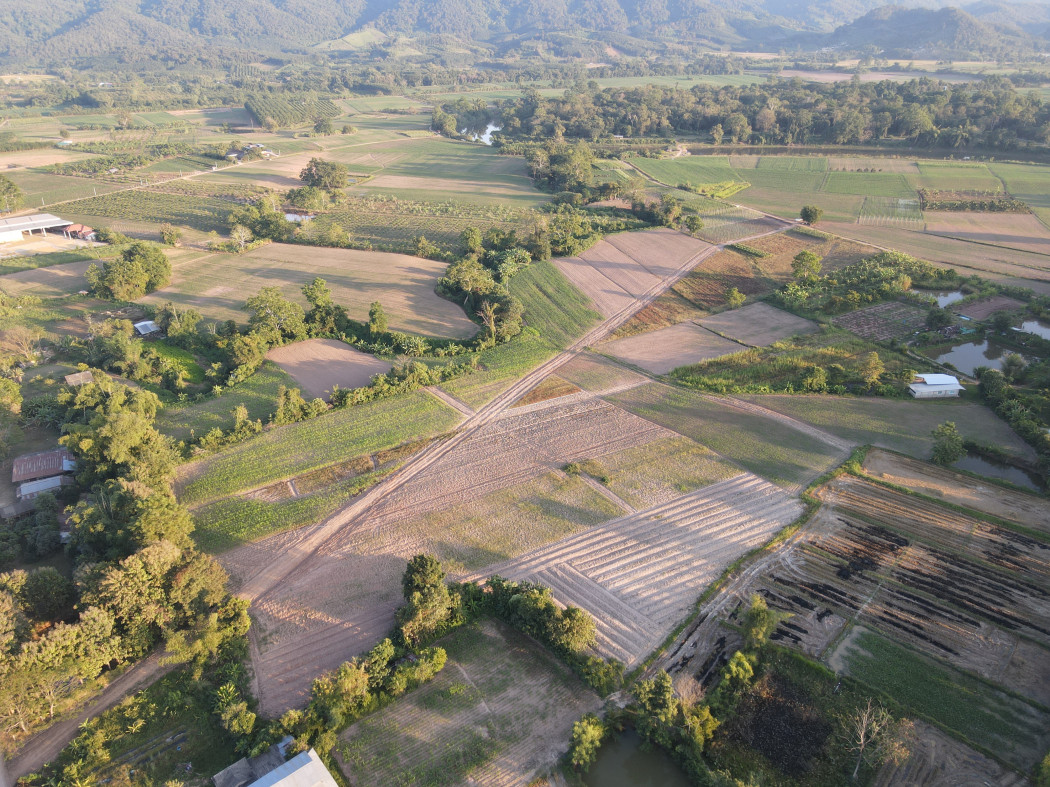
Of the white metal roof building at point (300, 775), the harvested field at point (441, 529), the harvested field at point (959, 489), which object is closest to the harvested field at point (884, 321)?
the harvested field at point (959, 489)

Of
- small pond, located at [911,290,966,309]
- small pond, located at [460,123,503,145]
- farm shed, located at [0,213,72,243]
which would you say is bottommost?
small pond, located at [911,290,966,309]

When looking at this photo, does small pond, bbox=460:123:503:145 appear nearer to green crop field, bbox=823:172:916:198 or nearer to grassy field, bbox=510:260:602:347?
green crop field, bbox=823:172:916:198

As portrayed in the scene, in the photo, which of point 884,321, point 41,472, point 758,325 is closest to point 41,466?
point 41,472

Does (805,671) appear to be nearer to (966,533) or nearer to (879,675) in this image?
(879,675)

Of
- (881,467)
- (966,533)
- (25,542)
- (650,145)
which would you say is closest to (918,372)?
(881,467)

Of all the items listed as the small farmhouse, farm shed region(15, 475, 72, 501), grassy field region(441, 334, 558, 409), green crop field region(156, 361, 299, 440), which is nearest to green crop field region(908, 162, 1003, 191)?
grassy field region(441, 334, 558, 409)
